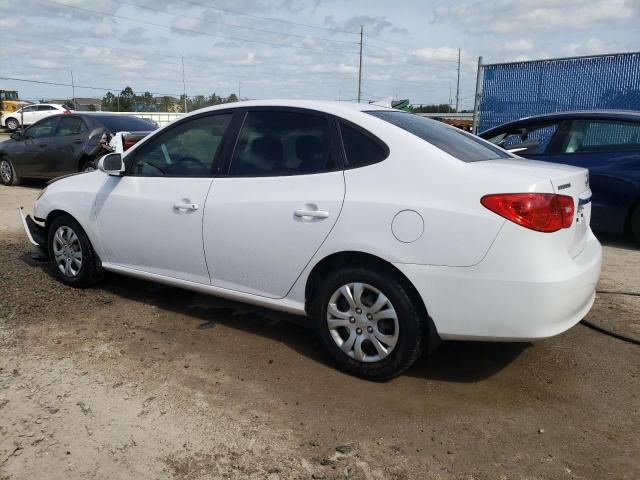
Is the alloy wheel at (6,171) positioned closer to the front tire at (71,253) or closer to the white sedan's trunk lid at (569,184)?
the front tire at (71,253)

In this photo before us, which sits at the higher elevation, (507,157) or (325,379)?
(507,157)

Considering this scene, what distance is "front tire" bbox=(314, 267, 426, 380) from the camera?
3158mm

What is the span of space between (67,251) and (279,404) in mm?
2860

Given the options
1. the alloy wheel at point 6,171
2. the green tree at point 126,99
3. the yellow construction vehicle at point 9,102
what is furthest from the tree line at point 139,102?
the alloy wheel at point 6,171

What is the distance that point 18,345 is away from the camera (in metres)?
3.87

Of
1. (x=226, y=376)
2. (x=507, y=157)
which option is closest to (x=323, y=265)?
(x=226, y=376)

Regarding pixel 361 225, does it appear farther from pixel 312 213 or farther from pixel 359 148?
pixel 359 148

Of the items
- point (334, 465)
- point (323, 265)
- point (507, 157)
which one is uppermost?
point (507, 157)

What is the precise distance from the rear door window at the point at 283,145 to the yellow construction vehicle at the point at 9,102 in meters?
41.3

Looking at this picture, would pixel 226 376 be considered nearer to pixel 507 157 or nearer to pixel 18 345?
pixel 18 345

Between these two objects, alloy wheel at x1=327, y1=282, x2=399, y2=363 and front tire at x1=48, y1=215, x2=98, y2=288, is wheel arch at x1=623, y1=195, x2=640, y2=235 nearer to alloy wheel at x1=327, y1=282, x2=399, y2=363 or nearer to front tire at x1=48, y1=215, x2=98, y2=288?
alloy wheel at x1=327, y1=282, x2=399, y2=363

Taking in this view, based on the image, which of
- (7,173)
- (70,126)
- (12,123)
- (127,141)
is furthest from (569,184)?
(12,123)

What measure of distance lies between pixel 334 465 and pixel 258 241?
1548 millimetres

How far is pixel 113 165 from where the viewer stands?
14.7 feet
